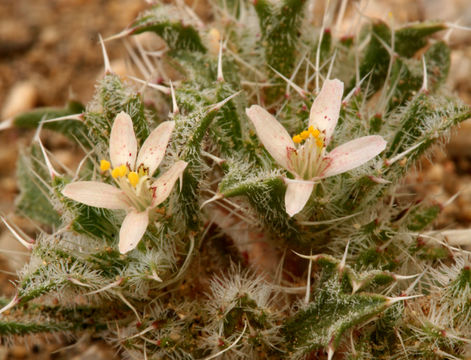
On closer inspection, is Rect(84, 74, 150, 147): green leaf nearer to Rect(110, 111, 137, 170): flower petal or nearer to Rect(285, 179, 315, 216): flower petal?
Rect(110, 111, 137, 170): flower petal

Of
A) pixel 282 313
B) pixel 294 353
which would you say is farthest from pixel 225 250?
pixel 294 353

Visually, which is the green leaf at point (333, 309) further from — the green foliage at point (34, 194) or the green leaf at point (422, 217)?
the green foliage at point (34, 194)

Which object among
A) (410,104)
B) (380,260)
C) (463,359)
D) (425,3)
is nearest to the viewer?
(463,359)

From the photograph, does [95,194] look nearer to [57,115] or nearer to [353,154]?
[353,154]

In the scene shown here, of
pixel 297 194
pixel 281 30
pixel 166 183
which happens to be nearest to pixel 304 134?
pixel 297 194

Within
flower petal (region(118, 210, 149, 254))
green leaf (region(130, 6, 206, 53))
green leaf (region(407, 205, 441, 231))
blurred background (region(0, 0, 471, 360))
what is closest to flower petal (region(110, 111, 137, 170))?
flower petal (region(118, 210, 149, 254))

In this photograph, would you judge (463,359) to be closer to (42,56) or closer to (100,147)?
(100,147)
